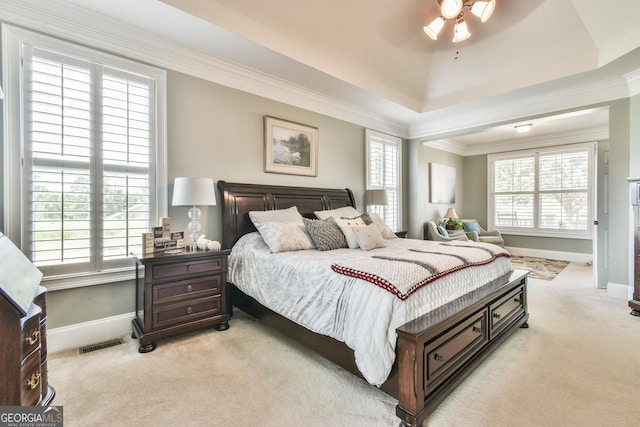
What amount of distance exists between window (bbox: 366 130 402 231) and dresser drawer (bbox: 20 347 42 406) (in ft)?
13.9

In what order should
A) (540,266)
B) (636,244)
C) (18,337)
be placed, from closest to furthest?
1. (18,337)
2. (636,244)
3. (540,266)

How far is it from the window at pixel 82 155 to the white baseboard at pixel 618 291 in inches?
216

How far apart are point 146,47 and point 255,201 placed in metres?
1.79

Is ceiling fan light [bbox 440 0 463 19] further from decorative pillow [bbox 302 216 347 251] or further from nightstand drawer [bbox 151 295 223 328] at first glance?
nightstand drawer [bbox 151 295 223 328]

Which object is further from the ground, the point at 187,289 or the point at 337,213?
the point at 337,213

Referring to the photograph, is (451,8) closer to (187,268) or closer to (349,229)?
(349,229)

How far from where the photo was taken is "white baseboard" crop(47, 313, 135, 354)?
2322 mm

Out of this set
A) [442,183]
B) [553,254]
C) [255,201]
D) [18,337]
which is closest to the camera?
[18,337]

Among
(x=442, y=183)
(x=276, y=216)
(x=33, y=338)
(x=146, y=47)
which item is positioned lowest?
(x=33, y=338)

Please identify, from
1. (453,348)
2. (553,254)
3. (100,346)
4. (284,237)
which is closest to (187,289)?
(100,346)

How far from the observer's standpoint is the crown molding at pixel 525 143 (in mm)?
5797

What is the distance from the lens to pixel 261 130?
139 inches

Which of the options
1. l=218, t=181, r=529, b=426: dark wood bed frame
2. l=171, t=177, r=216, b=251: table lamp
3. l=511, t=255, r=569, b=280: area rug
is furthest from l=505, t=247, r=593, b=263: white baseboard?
l=171, t=177, r=216, b=251: table lamp

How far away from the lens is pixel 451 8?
110 inches
